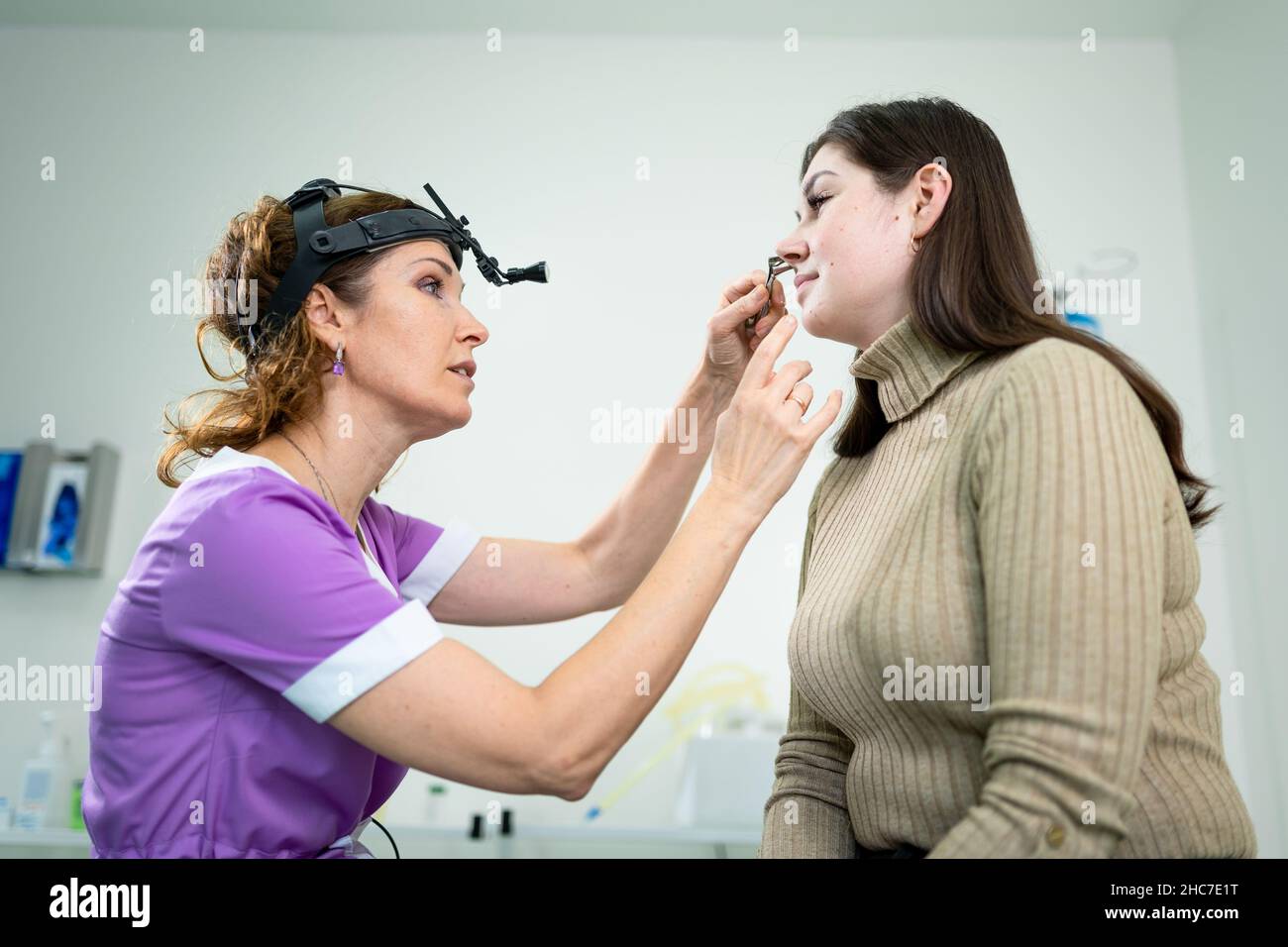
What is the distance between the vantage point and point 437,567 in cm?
137

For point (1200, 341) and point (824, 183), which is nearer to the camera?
point (824, 183)

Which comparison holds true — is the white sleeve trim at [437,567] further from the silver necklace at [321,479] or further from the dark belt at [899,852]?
the dark belt at [899,852]

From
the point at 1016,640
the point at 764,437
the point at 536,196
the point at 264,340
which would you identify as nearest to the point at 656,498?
the point at 764,437

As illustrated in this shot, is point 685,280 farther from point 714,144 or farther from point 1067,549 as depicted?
point 1067,549

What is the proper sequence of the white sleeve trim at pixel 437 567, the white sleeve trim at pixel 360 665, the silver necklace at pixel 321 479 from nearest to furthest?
1. the white sleeve trim at pixel 360 665
2. the silver necklace at pixel 321 479
3. the white sleeve trim at pixel 437 567

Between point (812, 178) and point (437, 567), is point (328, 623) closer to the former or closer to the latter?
point (437, 567)

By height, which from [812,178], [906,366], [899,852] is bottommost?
[899,852]

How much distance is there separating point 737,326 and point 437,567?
1.74 ft

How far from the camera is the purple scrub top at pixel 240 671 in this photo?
85cm

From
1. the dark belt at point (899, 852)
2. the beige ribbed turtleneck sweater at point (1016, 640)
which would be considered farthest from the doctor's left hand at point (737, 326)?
the dark belt at point (899, 852)

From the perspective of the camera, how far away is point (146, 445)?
8.55ft

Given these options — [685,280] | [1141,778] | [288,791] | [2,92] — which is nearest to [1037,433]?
[1141,778]

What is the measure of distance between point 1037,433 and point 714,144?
7.18 feet

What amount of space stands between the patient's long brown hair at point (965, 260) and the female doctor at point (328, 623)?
6.7 inches
